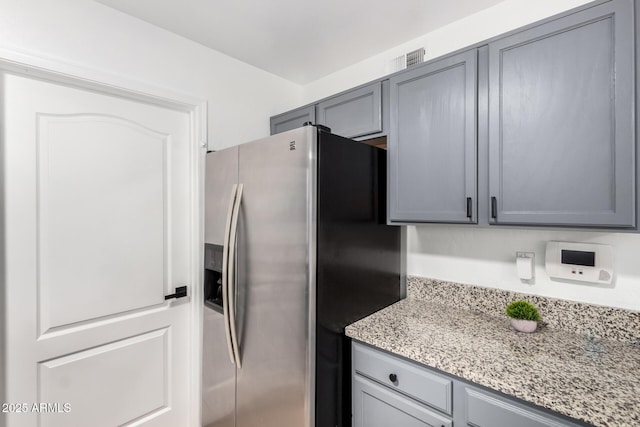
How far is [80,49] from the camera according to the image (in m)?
1.46

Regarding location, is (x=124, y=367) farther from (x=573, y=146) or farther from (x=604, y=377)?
(x=573, y=146)

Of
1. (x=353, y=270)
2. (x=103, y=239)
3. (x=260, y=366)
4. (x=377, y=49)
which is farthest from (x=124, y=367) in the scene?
(x=377, y=49)

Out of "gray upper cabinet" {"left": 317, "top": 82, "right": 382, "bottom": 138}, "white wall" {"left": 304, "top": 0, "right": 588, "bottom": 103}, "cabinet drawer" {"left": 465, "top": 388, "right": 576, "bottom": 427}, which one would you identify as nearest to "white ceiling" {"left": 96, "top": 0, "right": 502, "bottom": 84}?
"white wall" {"left": 304, "top": 0, "right": 588, "bottom": 103}

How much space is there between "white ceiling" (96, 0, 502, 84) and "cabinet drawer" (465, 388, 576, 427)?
5.76ft

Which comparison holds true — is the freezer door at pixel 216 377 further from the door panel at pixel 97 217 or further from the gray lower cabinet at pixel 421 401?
the gray lower cabinet at pixel 421 401

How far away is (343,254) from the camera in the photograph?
140cm

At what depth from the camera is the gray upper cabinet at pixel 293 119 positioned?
6.55ft

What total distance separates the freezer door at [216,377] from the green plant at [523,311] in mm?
1382

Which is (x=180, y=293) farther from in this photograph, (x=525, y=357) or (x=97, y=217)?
(x=525, y=357)

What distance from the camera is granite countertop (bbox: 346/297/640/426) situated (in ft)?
2.83

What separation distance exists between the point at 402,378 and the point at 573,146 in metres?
1.08

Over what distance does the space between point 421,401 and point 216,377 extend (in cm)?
113

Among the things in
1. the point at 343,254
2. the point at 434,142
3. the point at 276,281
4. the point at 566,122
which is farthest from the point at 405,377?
the point at 566,122

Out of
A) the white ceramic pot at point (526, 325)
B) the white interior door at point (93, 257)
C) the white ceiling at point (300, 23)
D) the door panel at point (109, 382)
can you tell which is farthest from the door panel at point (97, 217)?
the white ceramic pot at point (526, 325)
